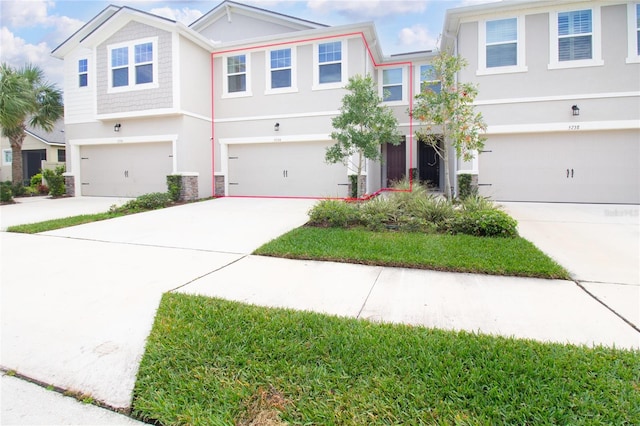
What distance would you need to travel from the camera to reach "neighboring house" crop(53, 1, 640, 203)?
10.4 metres

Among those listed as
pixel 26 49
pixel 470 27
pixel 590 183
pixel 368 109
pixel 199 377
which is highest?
pixel 26 49

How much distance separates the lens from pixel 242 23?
50.6ft

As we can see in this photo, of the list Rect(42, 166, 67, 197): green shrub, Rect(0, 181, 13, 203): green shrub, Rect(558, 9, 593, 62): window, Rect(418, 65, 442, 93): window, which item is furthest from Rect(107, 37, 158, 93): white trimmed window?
Rect(558, 9, 593, 62): window

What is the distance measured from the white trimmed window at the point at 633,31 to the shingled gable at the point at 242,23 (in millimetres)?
9302

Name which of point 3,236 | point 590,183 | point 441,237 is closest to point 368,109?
point 441,237

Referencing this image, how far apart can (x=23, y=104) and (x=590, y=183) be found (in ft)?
61.2

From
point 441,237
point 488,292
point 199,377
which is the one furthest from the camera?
point 441,237

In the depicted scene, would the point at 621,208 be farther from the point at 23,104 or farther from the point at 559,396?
the point at 23,104

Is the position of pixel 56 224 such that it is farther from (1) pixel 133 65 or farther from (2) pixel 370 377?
(2) pixel 370 377

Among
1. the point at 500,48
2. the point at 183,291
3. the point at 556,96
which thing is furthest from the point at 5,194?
the point at 556,96

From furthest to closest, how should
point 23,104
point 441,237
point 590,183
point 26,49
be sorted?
point 26,49 → point 23,104 → point 590,183 → point 441,237

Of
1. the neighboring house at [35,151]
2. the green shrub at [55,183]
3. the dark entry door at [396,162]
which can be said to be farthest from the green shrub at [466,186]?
the neighboring house at [35,151]

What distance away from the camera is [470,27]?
10922mm

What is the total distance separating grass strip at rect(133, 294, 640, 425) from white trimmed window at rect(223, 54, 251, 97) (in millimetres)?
11845
